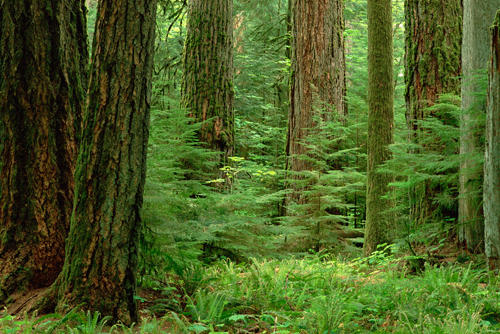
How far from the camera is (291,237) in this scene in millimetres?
6895

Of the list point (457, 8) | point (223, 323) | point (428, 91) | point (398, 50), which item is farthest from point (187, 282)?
point (398, 50)

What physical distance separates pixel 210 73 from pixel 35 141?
14.1 feet

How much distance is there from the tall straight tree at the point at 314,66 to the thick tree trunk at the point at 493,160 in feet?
14.6

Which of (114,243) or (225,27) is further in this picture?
(225,27)

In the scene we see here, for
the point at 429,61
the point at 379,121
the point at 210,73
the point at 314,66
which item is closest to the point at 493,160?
the point at 429,61

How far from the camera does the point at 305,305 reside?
3570 mm

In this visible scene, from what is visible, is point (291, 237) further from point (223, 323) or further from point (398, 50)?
point (398, 50)

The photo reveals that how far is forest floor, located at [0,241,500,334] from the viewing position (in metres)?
2.73

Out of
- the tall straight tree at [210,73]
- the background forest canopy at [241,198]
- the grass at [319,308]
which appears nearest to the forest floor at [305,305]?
the grass at [319,308]

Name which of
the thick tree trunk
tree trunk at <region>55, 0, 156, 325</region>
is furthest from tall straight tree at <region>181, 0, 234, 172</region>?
the thick tree trunk

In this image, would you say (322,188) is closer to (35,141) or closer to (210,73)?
(210,73)

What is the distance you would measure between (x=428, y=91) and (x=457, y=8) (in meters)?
1.13

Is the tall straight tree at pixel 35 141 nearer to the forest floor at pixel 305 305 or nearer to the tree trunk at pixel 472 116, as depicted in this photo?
the forest floor at pixel 305 305

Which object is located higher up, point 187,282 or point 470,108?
point 470,108
